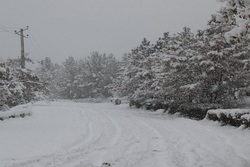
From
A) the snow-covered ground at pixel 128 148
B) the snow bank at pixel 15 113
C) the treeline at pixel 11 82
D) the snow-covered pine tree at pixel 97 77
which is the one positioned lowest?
the snow-covered ground at pixel 128 148

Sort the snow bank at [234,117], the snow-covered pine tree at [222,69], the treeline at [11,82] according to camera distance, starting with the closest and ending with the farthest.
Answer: the snow bank at [234,117] < the treeline at [11,82] < the snow-covered pine tree at [222,69]

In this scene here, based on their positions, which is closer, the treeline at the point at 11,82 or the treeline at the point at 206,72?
the treeline at the point at 11,82

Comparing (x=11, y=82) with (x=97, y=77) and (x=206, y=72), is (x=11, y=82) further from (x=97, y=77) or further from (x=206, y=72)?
(x=97, y=77)

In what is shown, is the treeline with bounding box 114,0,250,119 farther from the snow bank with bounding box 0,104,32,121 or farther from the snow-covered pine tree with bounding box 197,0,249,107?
the snow bank with bounding box 0,104,32,121

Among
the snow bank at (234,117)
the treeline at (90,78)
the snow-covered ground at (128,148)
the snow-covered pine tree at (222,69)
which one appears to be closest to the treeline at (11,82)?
the snow-covered ground at (128,148)

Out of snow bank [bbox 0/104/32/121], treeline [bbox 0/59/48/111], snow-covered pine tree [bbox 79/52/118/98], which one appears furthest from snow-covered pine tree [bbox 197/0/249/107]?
snow-covered pine tree [bbox 79/52/118/98]

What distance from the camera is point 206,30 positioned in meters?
24.4

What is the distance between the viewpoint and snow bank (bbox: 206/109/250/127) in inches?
559

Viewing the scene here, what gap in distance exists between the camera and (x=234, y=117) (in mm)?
15234

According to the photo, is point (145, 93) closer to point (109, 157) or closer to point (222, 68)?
point (222, 68)

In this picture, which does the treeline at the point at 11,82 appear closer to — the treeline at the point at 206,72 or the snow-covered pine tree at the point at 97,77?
the treeline at the point at 206,72

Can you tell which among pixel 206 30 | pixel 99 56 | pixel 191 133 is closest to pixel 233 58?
pixel 206 30

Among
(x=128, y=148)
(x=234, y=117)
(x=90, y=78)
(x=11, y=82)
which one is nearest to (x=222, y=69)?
(x=234, y=117)

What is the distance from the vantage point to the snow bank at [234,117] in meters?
14.2
